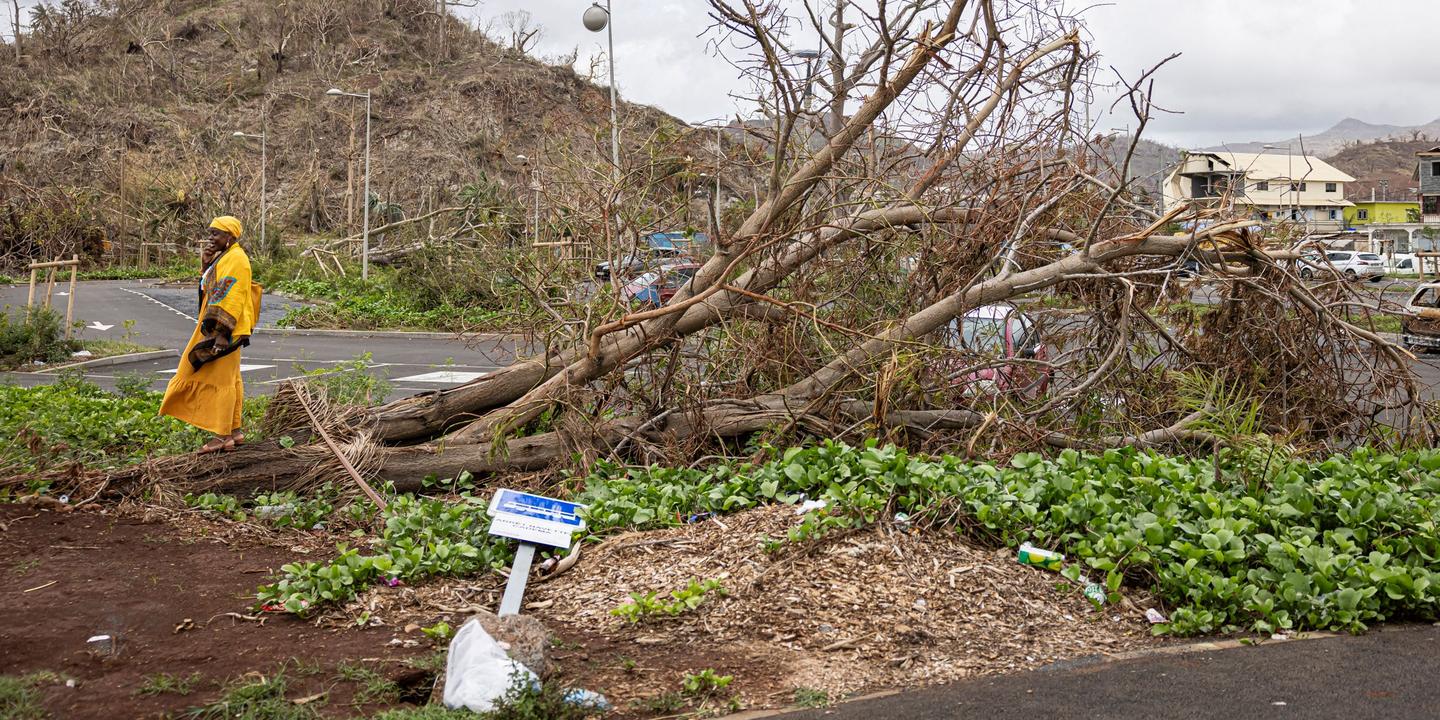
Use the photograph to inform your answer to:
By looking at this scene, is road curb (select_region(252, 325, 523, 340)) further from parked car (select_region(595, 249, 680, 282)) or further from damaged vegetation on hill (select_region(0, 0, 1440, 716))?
parked car (select_region(595, 249, 680, 282))

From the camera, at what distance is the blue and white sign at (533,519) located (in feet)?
Answer: 16.6

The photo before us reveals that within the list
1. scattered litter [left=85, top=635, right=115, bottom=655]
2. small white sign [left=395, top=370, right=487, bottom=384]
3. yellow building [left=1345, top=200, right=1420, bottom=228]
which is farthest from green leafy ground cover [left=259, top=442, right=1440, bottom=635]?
yellow building [left=1345, top=200, right=1420, bottom=228]

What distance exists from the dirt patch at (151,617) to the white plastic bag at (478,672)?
1.18 ft

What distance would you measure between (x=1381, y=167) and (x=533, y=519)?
350 ft

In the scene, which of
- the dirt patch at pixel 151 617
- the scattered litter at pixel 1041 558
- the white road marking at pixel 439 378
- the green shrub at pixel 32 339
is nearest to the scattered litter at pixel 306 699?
the dirt patch at pixel 151 617

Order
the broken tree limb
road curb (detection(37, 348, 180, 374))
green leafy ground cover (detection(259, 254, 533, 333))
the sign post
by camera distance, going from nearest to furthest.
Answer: the sign post, the broken tree limb, road curb (detection(37, 348, 180, 374)), green leafy ground cover (detection(259, 254, 533, 333))

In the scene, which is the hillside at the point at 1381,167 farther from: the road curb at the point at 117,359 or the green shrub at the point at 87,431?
the green shrub at the point at 87,431

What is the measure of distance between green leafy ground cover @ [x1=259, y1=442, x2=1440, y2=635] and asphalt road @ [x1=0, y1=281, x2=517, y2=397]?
2901 mm

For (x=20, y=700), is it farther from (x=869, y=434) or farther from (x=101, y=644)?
(x=869, y=434)

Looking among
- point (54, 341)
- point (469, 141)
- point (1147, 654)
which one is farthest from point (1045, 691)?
point (469, 141)

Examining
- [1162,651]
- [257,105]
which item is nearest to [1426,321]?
[1162,651]

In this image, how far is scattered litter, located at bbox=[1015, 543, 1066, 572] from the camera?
5.14 metres

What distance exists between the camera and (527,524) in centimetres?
514

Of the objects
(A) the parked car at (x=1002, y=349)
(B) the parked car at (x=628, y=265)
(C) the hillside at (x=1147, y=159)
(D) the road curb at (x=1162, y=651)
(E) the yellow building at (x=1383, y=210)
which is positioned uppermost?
(E) the yellow building at (x=1383, y=210)
